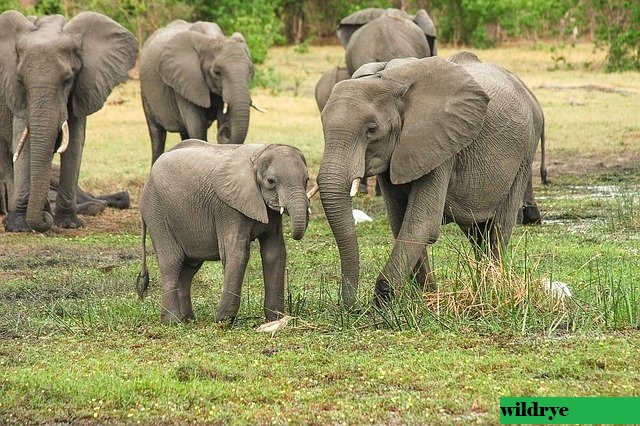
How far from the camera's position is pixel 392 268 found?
Result: 28.4ft

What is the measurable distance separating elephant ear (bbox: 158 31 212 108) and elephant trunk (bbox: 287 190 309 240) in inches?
276

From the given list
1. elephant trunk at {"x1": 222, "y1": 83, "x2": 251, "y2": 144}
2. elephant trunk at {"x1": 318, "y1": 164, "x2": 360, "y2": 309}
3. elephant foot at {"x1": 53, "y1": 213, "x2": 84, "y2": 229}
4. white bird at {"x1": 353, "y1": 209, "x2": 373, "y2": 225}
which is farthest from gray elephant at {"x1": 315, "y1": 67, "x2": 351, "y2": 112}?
elephant trunk at {"x1": 318, "y1": 164, "x2": 360, "y2": 309}

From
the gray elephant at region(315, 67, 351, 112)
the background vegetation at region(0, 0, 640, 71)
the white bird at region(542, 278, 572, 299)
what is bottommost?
the background vegetation at region(0, 0, 640, 71)

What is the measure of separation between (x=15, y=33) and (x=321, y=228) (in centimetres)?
331

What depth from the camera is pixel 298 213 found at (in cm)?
802

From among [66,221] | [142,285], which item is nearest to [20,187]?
[66,221]

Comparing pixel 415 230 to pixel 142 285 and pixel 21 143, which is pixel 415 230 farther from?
pixel 21 143

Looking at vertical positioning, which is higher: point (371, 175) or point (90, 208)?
point (371, 175)

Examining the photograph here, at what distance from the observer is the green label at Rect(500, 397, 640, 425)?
6.08m

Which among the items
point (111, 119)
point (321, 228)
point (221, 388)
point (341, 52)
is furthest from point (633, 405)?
point (341, 52)

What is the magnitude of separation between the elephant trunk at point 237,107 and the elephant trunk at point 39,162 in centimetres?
259

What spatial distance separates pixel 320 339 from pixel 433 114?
1710mm

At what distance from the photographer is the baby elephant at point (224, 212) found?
26.9 feet

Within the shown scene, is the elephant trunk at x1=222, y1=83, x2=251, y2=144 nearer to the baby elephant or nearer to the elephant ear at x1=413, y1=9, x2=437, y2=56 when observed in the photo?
the elephant ear at x1=413, y1=9, x2=437, y2=56
